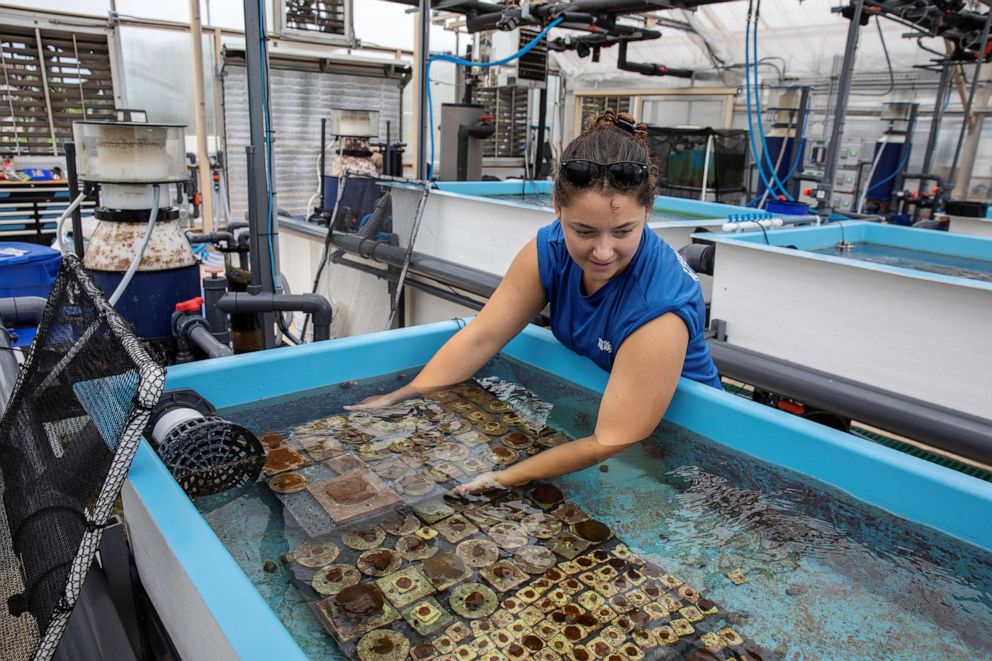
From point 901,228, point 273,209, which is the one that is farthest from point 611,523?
point 901,228

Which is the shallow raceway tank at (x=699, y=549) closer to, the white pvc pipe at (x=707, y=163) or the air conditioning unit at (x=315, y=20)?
the air conditioning unit at (x=315, y=20)

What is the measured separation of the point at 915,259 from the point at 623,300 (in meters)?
2.90

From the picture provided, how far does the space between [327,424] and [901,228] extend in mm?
3540

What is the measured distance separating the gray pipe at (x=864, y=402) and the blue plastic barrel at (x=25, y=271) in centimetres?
275

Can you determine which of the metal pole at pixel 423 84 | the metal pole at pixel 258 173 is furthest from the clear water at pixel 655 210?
the metal pole at pixel 258 173

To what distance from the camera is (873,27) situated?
8.77 m

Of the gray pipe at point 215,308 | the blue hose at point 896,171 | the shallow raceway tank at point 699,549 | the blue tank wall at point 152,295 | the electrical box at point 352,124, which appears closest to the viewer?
the shallow raceway tank at point 699,549

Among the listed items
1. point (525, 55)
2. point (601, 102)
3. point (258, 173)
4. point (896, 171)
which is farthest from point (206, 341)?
point (601, 102)

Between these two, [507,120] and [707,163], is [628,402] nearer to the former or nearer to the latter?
[707,163]

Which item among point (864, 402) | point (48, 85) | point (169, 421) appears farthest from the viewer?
point (48, 85)

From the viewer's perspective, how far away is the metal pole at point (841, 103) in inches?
130

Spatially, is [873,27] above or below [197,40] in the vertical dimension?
above

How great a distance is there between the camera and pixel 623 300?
156 cm

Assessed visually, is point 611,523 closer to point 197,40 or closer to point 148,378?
point 148,378
